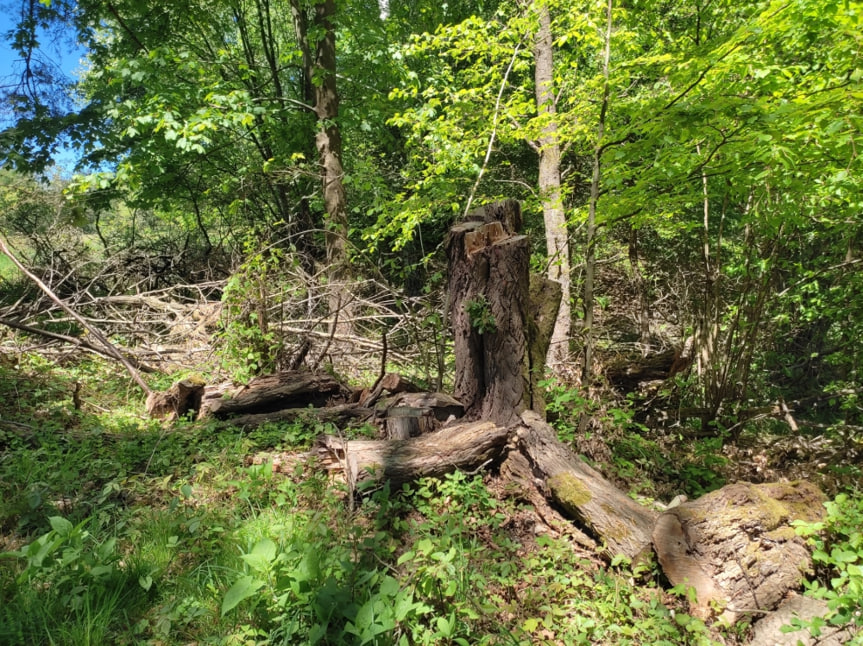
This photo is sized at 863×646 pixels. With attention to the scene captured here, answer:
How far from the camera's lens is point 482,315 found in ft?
11.1

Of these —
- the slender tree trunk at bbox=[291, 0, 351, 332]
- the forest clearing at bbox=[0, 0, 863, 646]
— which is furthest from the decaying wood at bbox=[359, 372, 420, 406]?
the slender tree trunk at bbox=[291, 0, 351, 332]

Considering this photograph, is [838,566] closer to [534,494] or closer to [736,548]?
[736,548]

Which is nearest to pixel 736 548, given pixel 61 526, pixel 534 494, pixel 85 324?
pixel 534 494

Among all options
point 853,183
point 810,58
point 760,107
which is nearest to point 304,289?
point 760,107

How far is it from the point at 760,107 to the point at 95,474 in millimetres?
5215

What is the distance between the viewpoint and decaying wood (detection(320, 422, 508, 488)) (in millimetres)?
2873

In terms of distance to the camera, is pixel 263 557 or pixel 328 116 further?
pixel 328 116

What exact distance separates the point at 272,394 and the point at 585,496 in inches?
113

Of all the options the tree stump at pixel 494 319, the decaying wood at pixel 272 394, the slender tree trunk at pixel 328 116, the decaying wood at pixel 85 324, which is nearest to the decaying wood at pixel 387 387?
the decaying wood at pixel 272 394

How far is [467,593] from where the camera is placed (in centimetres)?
201

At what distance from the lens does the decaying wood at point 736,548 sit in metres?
2.14

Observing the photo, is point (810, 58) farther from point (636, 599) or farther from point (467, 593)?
point (467, 593)

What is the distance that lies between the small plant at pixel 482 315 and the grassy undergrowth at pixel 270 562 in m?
1.07

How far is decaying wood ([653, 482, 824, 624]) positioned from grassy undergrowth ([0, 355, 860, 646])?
0.54 ft
